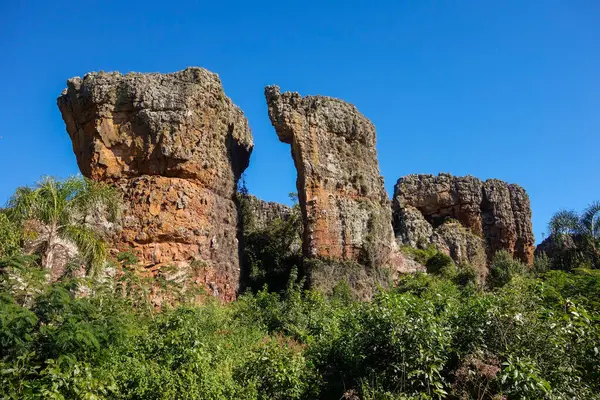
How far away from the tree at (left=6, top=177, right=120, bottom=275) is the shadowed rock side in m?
10.3

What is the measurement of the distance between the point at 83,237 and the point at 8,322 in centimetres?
477

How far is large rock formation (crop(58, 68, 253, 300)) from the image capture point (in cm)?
2033

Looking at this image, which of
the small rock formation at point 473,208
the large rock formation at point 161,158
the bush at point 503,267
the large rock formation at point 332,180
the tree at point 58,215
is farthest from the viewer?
the small rock formation at point 473,208

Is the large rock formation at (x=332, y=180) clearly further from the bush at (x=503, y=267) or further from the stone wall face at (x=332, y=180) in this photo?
the bush at (x=503, y=267)

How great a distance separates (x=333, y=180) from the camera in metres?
24.5

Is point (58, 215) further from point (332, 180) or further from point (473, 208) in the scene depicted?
point (473, 208)

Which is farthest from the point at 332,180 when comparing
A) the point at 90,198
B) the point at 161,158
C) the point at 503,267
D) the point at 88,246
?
the point at 503,267

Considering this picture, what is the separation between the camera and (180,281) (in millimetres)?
19359

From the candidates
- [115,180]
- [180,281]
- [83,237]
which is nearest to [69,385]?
[83,237]

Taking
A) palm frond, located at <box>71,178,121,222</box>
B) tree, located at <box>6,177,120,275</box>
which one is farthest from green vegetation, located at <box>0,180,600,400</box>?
palm frond, located at <box>71,178,121,222</box>

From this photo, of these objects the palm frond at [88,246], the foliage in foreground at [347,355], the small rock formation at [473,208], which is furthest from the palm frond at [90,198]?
the small rock formation at [473,208]

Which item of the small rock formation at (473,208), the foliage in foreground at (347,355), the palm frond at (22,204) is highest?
the small rock formation at (473,208)

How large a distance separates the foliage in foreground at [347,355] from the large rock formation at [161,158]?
27.2 ft

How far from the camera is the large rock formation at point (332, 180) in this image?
77.9 ft
